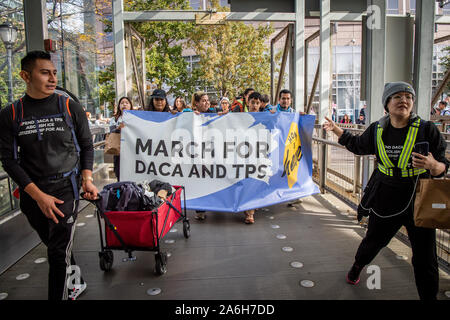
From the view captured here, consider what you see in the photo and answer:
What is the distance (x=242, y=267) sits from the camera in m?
3.83

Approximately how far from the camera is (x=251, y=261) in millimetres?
3988

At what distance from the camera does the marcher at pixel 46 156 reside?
2.56 metres

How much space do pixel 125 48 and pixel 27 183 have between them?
724cm

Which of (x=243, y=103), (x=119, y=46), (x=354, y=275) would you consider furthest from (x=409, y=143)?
(x=119, y=46)

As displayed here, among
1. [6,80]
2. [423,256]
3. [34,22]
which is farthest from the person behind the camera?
[34,22]

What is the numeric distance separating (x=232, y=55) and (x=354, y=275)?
67.8 ft

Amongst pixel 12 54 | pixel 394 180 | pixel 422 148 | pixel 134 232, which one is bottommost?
pixel 134 232

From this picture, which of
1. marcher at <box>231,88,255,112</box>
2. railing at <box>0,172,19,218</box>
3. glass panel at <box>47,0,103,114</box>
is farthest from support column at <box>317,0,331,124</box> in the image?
railing at <box>0,172,19,218</box>

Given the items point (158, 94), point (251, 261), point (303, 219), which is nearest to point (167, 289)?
point (251, 261)

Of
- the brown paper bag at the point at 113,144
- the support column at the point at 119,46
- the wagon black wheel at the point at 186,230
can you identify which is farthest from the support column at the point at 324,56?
the wagon black wheel at the point at 186,230

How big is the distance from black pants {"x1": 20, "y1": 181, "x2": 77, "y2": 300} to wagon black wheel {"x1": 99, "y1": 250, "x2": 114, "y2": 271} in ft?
3.14

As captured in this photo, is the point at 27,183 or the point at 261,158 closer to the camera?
Result: the point at 27,183

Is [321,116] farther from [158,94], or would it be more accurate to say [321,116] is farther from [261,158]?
[158,94]

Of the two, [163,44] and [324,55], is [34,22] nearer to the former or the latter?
[324,55]
